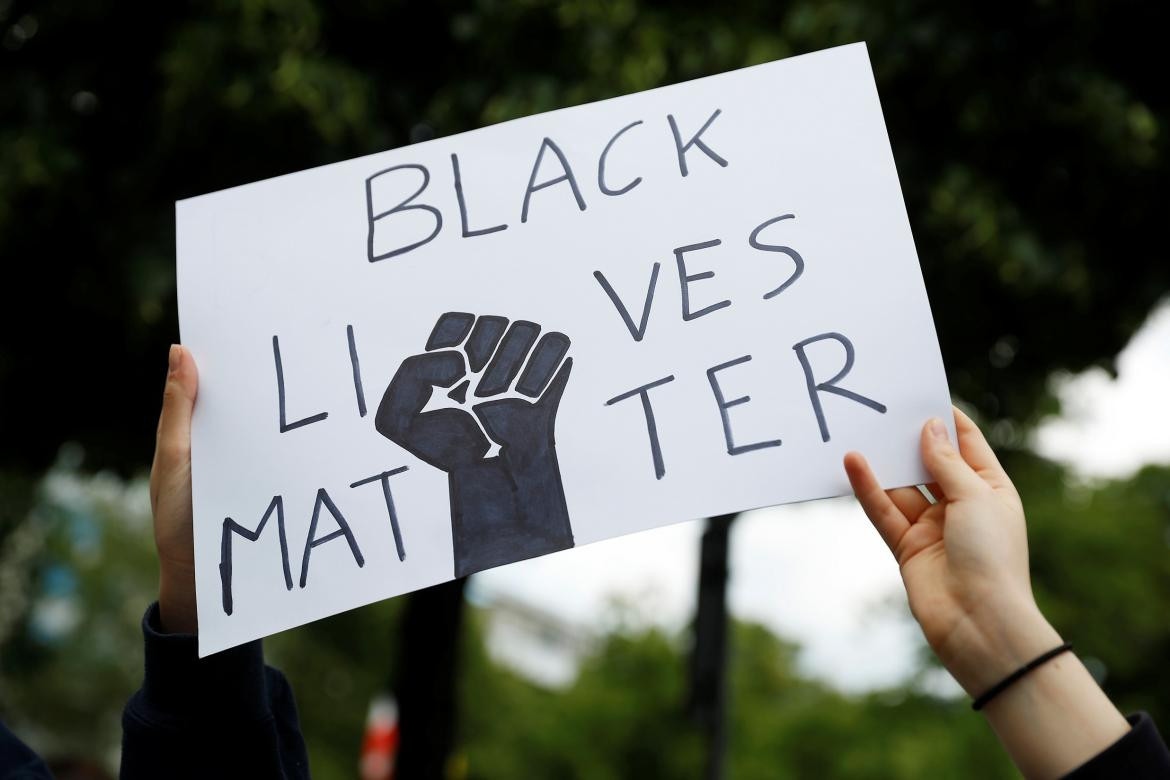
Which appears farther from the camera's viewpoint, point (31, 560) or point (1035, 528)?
point (31, 560)

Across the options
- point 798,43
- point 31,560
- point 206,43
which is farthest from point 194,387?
point 31,560

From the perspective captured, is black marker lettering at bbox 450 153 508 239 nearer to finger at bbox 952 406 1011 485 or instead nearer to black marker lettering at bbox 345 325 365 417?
black marker lettering at bbox 345 325 365 417

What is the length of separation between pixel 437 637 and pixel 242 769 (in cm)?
339

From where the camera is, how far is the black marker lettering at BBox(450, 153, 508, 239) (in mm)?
1530

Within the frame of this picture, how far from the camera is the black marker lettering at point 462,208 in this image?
1.53 meters

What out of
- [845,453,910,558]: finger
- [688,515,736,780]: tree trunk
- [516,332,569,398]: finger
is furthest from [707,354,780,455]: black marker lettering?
[688,515,736,780]: tree trunk

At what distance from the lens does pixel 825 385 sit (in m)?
1.38

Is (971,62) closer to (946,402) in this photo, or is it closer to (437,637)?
(946,402)

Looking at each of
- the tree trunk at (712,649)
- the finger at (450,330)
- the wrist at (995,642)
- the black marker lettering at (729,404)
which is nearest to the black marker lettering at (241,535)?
the finger at (450,330)

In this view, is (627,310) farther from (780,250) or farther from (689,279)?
(780,250)

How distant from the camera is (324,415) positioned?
56.9 inches

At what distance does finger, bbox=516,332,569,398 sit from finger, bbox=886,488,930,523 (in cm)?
47

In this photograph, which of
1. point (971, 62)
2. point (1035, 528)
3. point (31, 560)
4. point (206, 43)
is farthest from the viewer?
point (31, 560)

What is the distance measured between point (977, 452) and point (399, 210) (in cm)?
86
